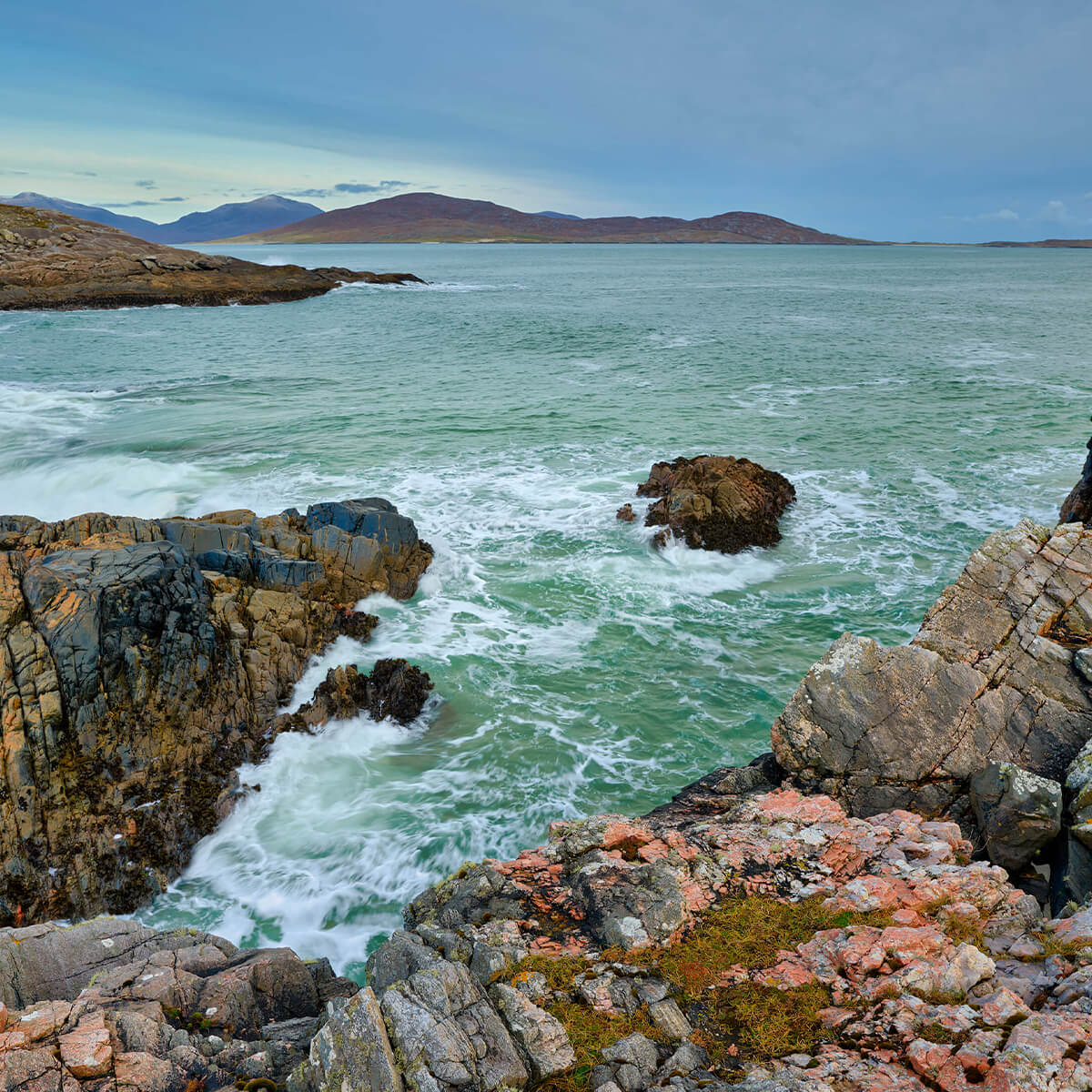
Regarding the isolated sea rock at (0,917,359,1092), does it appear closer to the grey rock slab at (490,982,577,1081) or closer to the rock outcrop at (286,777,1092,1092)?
the rock outcrop at (286,777,1092,1092)

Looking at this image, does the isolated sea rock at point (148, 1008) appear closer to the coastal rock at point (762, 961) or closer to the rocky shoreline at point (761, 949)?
the rocky shoreline at point (761, 949)

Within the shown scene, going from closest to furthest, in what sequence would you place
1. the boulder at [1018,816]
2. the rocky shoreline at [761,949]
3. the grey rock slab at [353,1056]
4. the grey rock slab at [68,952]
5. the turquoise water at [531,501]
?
the grey rock slab at [353,1056] → the rocky shoreline at [761,949] → the grey rock slab at [68,952] → the boulder at [1018,816] → the turquoise water at [531,501]

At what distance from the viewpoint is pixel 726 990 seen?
6.31 meters

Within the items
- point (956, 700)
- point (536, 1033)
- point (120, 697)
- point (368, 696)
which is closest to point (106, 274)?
point (120, 697)

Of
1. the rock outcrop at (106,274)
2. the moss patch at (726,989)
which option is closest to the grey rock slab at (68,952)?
the moss patch at (726,989)

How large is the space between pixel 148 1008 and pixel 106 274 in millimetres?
100894

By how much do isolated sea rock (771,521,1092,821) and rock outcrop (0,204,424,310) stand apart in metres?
91.0

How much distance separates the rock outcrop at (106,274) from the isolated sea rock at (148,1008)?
8944 centimetres

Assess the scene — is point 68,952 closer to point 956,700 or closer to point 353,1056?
point 353,1056

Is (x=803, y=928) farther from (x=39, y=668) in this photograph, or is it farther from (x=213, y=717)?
(x=39, y=668)

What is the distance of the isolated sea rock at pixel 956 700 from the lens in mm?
9164

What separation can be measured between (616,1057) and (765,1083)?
1.15 metres

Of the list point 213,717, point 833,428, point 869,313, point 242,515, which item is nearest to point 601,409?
point 833,428

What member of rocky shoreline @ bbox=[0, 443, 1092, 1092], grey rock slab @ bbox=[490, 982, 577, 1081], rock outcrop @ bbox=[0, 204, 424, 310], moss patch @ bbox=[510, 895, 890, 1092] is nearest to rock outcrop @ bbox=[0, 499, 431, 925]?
rocky shoreline @ bbox=[0, 443, 1092, 1092]
